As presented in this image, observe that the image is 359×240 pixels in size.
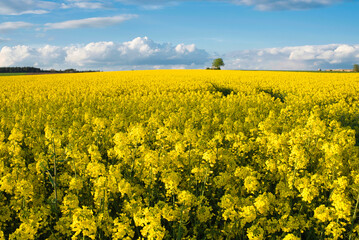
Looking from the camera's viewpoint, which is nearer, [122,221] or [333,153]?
[122,221]

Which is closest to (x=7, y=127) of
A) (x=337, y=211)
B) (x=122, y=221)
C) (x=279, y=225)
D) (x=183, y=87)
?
(x=122, y=221)

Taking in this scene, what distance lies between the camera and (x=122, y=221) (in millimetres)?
3771

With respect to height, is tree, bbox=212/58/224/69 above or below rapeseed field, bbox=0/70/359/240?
above

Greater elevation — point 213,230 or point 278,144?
point 278,144

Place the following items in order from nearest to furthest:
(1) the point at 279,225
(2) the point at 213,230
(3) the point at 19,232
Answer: (3) the point at 19,232 < (1) the point at 279,225 < (2) the point at 213,230

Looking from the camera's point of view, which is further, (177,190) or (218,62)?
(218,62)

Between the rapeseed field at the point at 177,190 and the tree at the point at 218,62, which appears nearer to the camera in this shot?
the rapeseed field at the point at 177,190

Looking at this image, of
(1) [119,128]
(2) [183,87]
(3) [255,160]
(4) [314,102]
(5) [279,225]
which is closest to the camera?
(5) [279,225]

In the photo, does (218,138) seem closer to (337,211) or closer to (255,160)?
(255,160)

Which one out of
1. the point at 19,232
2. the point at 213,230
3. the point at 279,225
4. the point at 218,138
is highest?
the point at 218,138

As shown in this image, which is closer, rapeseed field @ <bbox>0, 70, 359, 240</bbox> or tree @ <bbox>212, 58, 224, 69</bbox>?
rapeseed field @ <bbox>0, 70, 359, 240</bbox>

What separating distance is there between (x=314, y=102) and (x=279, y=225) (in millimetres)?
17312

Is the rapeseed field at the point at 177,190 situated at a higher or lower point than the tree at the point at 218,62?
lower

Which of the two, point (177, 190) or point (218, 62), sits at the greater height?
point (218, 62)
